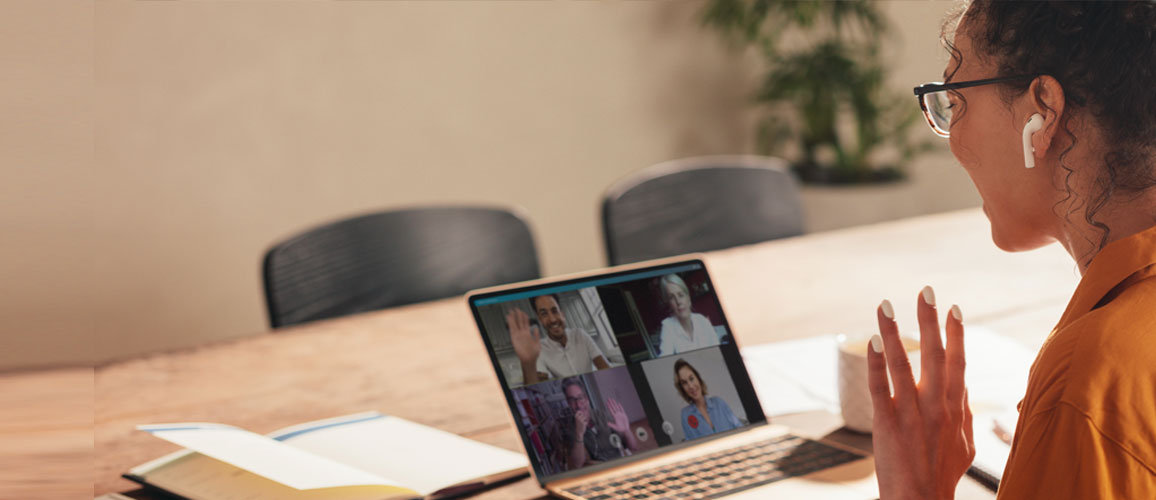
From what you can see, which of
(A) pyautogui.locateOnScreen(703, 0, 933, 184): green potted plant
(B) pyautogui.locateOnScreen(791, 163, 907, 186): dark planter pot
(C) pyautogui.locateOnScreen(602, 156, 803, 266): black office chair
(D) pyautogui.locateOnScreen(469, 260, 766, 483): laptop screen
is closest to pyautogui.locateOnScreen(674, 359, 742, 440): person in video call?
(D) pyautogui.locateOnScreen(469, 260, 766, 483): laptop screen

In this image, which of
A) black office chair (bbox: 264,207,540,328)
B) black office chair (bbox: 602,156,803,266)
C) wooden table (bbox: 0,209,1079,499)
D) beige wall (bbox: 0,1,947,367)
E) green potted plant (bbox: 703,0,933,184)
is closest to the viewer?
wooden table (bbox: 0,209,1079,499)

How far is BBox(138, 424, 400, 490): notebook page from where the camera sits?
872mm

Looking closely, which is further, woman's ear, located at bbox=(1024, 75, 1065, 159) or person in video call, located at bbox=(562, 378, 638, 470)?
person in video call, located at bbox=(562, 378, 638, 470)

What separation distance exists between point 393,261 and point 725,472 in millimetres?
1015

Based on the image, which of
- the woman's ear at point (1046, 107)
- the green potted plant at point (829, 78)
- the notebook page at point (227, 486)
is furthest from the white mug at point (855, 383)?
the green potted plant at point (829, 78)

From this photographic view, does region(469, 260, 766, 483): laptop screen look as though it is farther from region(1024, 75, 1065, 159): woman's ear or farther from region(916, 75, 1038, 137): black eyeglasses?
region(1024, 75, 1065, 159): woman's ear

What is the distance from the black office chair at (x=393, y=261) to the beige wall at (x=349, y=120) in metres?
1.47

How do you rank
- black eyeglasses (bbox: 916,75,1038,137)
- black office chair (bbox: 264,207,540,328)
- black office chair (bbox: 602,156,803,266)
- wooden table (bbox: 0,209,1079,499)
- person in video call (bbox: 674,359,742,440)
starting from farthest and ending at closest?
black office chair (bbox: 602,156,803,266)
black office chair (bbox: 264,207,540,328)
wooden table (bbox: 0,209,1079,499)
person in video call (bbox: 674,359,742,440)
black eyeglasses (bbox: 916,75,1038,137)

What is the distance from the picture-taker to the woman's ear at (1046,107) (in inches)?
27.6

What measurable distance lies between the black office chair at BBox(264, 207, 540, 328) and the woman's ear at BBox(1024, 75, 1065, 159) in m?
1.27

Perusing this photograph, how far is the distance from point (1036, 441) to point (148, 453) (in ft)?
2.85

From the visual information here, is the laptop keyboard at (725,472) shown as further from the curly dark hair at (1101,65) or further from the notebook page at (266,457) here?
the curly dark hair at (1101,65)

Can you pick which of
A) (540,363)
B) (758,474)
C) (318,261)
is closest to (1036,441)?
(758,474)

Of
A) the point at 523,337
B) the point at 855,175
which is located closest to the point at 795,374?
the point at 523,337
